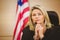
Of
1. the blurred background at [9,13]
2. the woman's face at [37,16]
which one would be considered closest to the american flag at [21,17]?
the blurred background at [9,13]

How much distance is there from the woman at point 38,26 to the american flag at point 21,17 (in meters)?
0.25

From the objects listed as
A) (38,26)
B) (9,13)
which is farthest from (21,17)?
(38,26)

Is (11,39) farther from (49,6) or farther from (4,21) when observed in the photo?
(49,6)

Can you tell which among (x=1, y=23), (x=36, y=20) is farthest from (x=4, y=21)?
(x=36, y=20)

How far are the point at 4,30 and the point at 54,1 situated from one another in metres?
0.99

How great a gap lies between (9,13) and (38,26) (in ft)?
2.34

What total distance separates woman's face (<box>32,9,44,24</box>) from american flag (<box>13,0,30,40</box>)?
273mm

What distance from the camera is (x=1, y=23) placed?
8.75ft

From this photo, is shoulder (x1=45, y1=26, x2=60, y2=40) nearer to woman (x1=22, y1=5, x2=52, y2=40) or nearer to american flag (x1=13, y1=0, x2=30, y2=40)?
woman (x1=22, y1=5, x2=52, y2=40)

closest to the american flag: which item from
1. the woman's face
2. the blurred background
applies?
the blurred background

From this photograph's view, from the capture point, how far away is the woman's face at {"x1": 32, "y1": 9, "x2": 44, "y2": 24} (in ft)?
7.13

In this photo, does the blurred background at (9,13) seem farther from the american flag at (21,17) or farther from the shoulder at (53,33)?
the shoulder at (53,33)

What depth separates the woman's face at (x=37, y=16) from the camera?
7.13 ft

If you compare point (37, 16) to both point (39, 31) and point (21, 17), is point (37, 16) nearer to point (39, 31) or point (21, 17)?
point (39, 31)
